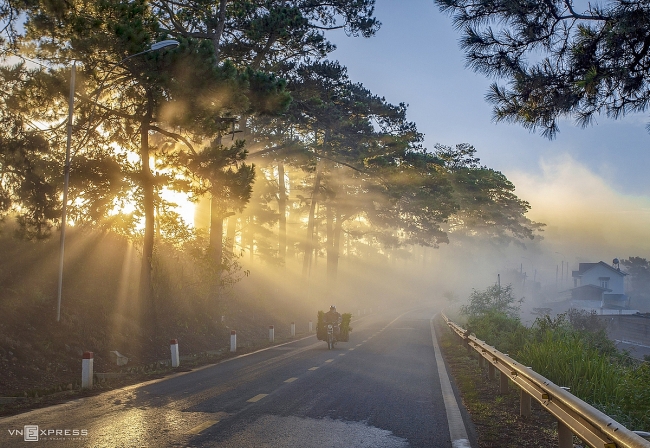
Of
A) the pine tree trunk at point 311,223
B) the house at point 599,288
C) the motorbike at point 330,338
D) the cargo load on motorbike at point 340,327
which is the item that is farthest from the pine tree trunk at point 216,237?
the house at point 599,288

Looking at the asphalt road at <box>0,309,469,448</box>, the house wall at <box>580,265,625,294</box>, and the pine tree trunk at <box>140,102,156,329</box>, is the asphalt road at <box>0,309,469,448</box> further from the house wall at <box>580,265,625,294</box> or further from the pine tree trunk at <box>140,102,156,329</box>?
the house wall at <box>580,265,625,294</box>

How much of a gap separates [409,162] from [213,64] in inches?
854

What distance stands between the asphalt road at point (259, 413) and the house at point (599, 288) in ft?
299

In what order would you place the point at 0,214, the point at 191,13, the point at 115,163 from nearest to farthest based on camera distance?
1. the point at 0,214
2. the point at 115,163
3. the point at 191,13

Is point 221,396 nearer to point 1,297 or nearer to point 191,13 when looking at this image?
point 1,297

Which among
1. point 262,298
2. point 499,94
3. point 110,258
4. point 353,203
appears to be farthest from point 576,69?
point 353,203

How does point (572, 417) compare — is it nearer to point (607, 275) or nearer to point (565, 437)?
point (565, 437)

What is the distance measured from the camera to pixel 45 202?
1590cm

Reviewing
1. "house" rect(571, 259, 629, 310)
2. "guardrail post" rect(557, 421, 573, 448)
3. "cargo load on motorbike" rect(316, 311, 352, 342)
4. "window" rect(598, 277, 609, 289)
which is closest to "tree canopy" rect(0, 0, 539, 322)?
"cargo load on motorbike" rect(316, 311, 352, 342)

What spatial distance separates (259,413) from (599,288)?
103451 millimetres

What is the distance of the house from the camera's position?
98.4m

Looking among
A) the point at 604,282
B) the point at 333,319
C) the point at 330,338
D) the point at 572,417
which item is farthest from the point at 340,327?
the point at 604,282

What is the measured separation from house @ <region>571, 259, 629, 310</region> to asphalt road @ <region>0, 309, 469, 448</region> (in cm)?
9122

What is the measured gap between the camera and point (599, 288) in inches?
3935
